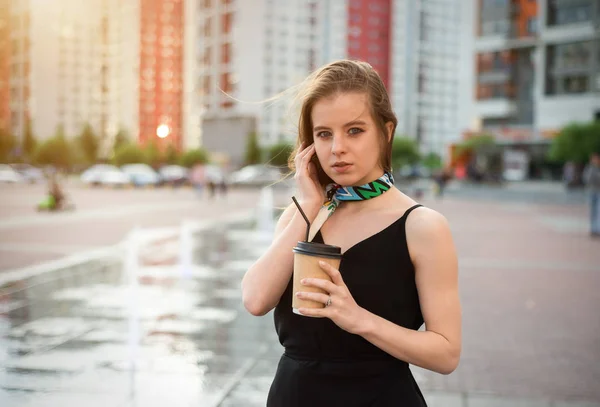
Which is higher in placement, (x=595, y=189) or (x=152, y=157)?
(x=595, y=189)

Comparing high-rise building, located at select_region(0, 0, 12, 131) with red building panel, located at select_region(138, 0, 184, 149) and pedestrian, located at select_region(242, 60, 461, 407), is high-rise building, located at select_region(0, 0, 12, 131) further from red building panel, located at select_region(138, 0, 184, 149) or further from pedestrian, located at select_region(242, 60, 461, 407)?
pedestrian, located at select_region(242, 60, 461, 407)

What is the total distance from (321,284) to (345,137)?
17.6 inches

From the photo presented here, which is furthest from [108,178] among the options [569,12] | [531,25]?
[531,25]

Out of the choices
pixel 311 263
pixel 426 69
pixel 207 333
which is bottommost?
pixel 207 333

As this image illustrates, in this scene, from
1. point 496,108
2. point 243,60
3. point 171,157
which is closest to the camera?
point 496,108

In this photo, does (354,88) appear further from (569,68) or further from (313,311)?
(569,68)

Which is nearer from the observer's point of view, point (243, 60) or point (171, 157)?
point (171, 157)

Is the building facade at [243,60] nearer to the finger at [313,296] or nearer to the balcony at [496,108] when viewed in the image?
the balcony at [496,108]

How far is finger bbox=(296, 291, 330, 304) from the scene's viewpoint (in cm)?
152

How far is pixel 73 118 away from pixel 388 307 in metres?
139

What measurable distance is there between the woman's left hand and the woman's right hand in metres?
0.31

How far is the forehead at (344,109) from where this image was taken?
175cm

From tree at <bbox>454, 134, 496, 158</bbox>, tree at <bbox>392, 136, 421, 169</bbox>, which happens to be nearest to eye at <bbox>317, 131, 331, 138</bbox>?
tree at <bbox>454, 134, 496, 158</bbox>

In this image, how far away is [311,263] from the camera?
154 cm
